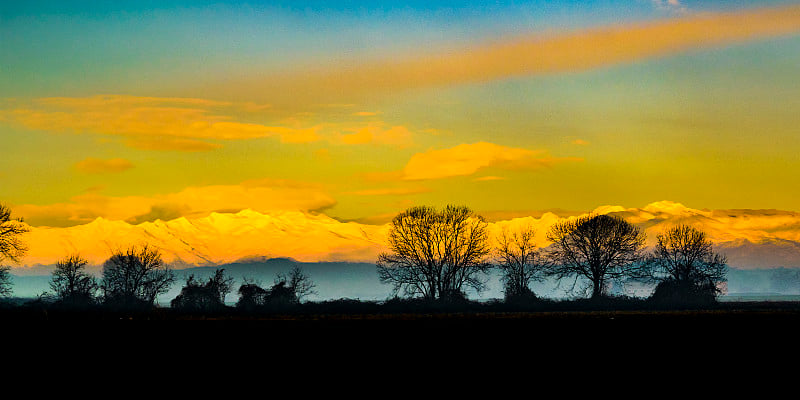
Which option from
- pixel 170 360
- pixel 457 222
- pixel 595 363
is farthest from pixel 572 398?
pixel 457 222

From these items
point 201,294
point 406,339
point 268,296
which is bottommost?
point 406,339

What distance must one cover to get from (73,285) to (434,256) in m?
49.8

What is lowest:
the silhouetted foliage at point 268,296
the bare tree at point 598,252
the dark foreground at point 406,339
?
the dark foreground at point 406,339

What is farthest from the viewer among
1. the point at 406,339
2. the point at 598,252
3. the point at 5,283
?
the point at 598,252

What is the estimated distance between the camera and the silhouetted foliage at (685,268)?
393 ft

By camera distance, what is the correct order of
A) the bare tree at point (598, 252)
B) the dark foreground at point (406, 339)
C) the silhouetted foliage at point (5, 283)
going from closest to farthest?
the dark foreground at point (406, 339) → the silhouetted foliage at point (5, 283) → the bare tree at point (598, 252)

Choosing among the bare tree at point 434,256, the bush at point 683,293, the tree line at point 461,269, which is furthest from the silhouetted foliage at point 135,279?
the bush at point 683,293

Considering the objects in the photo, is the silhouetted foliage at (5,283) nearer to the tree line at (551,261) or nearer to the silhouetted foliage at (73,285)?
the silhouetted foliage at (73,285)

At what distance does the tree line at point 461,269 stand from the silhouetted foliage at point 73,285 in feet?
0.46

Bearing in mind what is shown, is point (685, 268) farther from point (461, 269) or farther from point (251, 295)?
point (251, 295)

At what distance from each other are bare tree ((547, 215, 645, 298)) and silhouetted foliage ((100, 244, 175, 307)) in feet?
182

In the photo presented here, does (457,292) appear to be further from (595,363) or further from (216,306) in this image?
(595,363)

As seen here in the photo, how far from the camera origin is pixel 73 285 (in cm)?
12125

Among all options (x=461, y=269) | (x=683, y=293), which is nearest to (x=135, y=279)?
(x=461, y=269)
